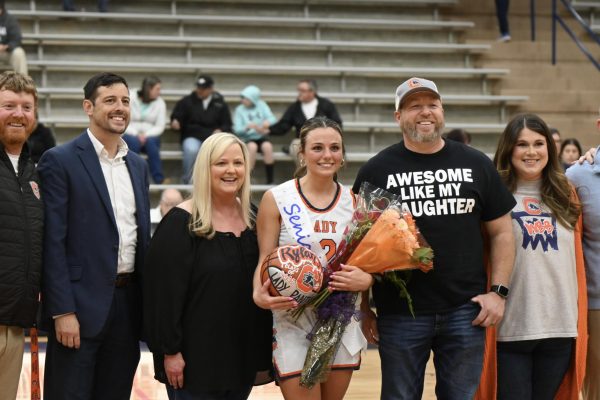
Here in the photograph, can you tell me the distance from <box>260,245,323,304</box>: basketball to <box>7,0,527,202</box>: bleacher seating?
254 inches

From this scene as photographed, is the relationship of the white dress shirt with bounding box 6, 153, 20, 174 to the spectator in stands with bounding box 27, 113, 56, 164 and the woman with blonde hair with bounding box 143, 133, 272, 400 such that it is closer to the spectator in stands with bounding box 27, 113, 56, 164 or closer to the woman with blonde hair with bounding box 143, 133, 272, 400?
the woman with blonde hair with bounding box 143, 133, 272, 400

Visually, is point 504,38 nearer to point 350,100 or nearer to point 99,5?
point 350,100

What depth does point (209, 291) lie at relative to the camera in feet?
11.2

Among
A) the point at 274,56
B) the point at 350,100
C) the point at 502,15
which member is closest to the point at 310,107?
the point at 350,100

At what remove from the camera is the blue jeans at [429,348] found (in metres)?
3.41

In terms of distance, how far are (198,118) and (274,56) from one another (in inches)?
85.7

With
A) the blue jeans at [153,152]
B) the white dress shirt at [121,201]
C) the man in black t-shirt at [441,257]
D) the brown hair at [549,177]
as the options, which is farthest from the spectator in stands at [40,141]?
the brown hair at [549,177]

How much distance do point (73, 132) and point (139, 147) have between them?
118cm

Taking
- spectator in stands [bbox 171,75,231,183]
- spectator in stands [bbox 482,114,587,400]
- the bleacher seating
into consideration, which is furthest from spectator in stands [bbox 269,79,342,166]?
spectator in stands [bbox 482,114,587,400]

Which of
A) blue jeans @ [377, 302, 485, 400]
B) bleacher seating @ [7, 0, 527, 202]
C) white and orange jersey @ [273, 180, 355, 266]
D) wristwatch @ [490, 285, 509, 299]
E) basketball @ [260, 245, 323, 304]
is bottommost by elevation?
blue jeans @ [377, 302, 485, 400]

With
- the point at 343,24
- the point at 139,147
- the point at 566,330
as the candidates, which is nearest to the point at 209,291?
the point at 566,330

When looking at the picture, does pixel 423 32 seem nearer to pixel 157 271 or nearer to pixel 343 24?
pixel 343 24

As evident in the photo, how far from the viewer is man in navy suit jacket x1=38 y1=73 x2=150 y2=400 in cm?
345

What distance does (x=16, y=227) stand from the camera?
10.9 feet
